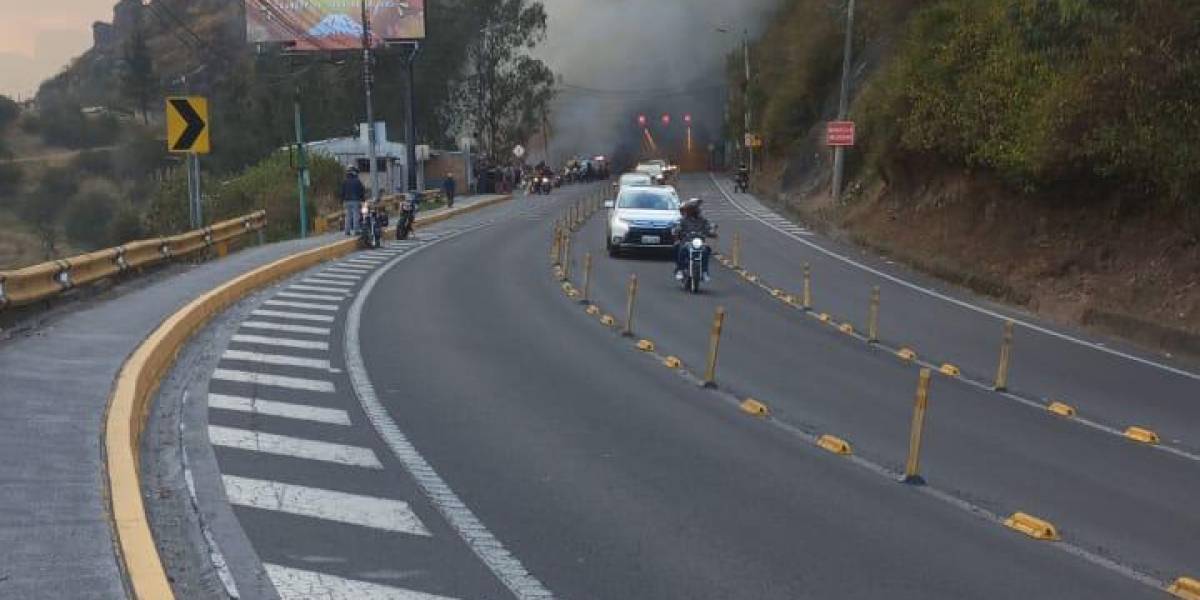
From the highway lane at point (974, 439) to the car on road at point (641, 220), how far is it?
37.0 ft

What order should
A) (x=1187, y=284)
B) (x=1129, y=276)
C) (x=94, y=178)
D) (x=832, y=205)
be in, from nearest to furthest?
(x=1187, y=284) → (x=1129, y=276) → (x=832, y=205) → (x=94, y=178)

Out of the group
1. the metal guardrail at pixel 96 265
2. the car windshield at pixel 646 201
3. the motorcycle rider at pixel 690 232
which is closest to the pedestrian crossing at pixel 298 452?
the metal guardrail at pixel 96 265

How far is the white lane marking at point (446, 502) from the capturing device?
6633 mm

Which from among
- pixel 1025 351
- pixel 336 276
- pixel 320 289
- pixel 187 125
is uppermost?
pixel 187 125

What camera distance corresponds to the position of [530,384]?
508 inches

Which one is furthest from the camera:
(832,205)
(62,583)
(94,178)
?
(94,178)

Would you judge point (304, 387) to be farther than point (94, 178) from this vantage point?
No

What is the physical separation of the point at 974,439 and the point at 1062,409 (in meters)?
2.06

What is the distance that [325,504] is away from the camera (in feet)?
26.5

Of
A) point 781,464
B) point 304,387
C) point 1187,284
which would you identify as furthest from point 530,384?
point 1187,284

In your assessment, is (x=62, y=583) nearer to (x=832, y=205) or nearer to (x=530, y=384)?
(x=530, y=384)

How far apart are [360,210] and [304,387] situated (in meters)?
22.7

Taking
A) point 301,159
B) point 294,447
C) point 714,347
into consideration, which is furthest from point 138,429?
point 301,159

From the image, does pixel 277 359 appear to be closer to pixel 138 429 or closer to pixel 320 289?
pixel 138 429
